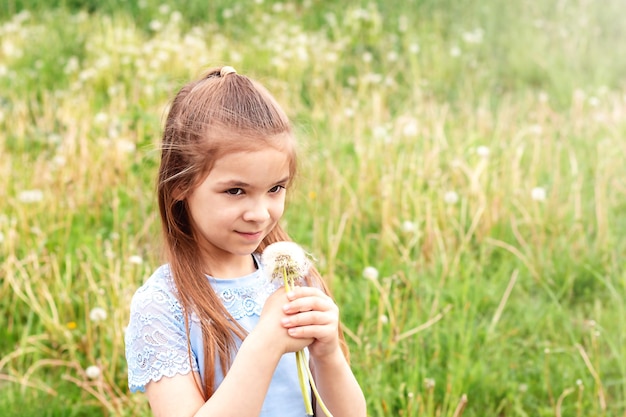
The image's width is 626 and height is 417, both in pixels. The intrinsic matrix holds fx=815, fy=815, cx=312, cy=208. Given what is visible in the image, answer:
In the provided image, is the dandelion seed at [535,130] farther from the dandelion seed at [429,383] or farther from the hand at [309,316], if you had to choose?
the hand at [309,316]

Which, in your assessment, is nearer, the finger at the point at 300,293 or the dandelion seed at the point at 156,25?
the finger at the point at 300,293

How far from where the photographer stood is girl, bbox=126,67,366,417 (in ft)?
4.67

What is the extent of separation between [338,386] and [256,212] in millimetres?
375

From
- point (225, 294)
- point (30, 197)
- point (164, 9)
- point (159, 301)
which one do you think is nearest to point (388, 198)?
point (30, 197)

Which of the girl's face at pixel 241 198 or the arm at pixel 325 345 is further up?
the girl's face at pixel 241 198

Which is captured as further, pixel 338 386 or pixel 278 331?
pixel 338 386

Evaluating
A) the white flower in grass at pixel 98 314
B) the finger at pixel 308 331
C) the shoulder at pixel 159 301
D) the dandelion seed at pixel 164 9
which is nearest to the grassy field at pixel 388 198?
the white flower in grass at pixel 98 314

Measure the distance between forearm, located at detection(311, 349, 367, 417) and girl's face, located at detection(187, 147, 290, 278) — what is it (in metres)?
0.26

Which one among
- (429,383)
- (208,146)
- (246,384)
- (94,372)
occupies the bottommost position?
(429,383)

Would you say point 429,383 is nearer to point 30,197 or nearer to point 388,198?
point 388,198

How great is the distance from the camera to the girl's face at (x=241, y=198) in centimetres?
150

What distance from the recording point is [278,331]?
55.8 inches

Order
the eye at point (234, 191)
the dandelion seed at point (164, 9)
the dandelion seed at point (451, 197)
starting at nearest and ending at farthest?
the eye at point (234, 191) < the dandelion seed at point (451, 197) < the dandelion seed at point (164, 9)

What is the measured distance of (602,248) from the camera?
11.0 ft
